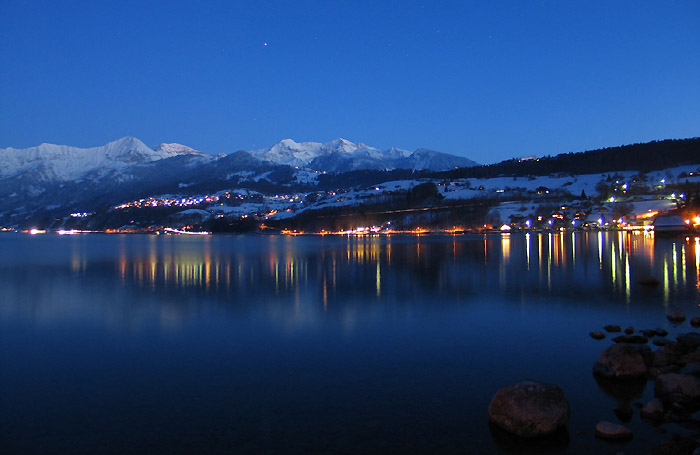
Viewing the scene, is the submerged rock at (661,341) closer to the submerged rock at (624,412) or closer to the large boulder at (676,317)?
the large boulder at (676,317)

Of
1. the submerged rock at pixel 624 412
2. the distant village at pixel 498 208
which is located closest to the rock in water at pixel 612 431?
the submerged rock at pixel 624 412

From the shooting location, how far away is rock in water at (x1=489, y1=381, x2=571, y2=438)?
26.1ft

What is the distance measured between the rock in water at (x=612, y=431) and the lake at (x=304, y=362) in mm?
163

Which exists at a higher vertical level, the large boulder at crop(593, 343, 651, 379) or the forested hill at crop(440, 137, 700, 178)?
the forested hill at crop(440, 137, 700, 178)

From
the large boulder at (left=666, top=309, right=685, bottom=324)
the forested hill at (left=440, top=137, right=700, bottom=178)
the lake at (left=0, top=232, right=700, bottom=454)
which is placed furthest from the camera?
the forested hill at (left=440, top=137, right=700, bottom=178)

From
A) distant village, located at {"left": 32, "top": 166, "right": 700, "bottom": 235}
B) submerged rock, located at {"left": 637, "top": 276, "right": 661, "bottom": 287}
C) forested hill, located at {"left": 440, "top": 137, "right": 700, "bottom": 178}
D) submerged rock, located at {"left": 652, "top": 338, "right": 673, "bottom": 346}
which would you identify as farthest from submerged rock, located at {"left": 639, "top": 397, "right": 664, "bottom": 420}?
forested hill, located at {"left": 440, "top": 137, "right": 700, "bottom": 178}

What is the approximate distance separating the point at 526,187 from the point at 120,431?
611ft

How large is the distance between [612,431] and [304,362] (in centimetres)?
695

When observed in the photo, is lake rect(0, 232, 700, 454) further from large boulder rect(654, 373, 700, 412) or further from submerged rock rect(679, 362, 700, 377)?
submerged rock rect(679, 362, 700, 377)

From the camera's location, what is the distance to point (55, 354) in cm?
1366

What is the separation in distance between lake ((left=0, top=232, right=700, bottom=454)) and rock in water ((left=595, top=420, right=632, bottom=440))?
0.16 metres

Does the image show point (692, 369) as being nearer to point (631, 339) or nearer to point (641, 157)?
point (631, 339)

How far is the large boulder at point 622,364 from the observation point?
10.5 m

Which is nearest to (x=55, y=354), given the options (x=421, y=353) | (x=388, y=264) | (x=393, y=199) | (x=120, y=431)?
(x=120, y=431)
